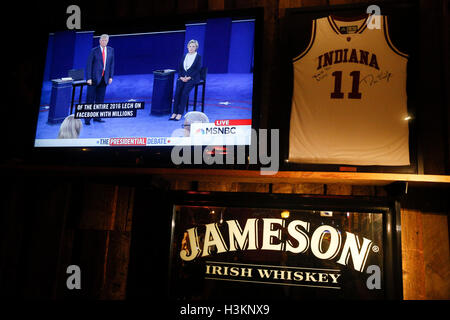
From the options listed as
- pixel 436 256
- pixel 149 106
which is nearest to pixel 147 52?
pixel 149 106

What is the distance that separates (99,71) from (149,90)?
0.42 meters

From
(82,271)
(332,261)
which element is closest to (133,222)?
(82,271)

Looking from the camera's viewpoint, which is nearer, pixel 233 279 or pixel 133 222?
pixel 233 279

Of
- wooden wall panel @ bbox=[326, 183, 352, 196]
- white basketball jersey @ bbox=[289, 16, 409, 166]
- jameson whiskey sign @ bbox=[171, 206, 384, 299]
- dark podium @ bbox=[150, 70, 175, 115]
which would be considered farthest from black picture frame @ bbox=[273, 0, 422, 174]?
dark podium @ bbox=[150, 70, 175, 115]

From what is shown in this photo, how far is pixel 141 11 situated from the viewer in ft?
8.99

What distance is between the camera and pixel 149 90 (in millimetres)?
2324

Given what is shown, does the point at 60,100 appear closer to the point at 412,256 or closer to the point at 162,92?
the point at 162,92

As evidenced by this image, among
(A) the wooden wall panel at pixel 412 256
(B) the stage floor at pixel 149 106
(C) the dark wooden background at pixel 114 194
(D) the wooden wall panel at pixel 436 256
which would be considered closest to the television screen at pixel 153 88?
(B) the stage floor at pixel 149 106

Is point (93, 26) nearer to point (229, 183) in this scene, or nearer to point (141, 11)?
point (141, 11)

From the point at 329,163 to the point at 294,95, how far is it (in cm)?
49

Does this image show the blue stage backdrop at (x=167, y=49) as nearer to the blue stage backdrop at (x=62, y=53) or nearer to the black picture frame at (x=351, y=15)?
the blue stage backdrop at (x=62, y=53)

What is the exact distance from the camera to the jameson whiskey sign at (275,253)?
1.86 metres

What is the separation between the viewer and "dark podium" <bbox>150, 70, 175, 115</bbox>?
2.28 meters

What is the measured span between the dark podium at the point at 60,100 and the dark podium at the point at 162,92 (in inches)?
25.6
